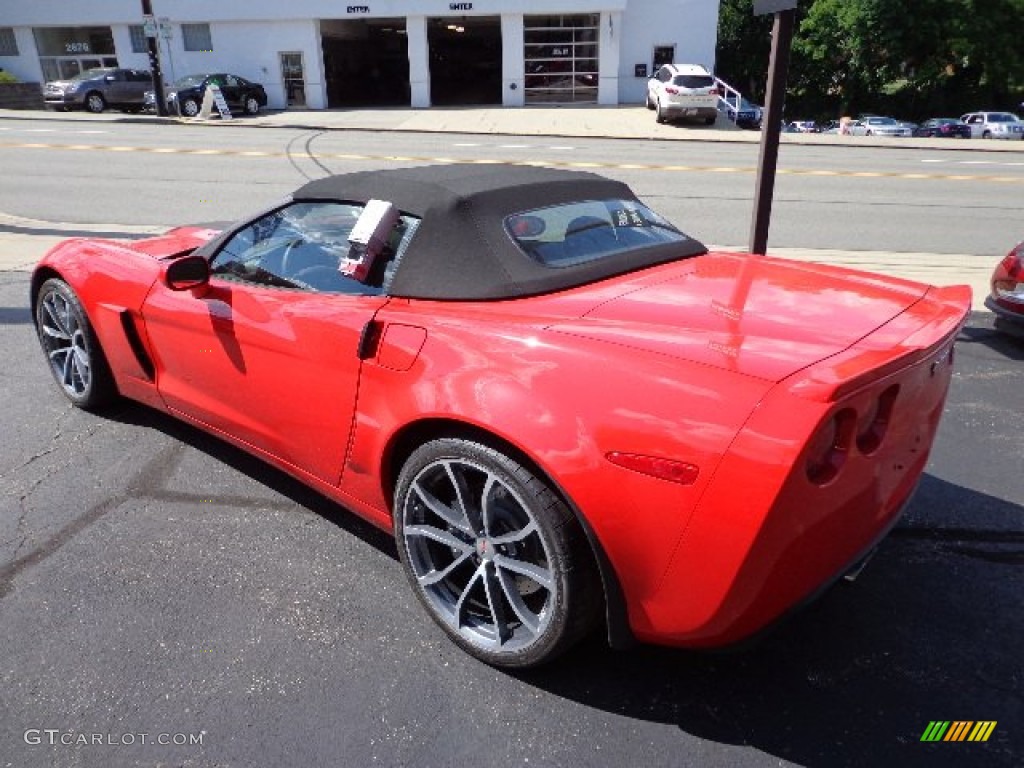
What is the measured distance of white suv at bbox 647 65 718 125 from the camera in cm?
2602

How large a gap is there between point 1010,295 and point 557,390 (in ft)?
14.3

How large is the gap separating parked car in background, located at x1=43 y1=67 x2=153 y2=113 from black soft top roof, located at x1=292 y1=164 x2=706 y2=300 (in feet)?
97.7

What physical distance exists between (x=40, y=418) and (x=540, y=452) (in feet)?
11.0

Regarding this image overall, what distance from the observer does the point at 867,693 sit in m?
2.24

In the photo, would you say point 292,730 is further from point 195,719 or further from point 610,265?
point 610,265

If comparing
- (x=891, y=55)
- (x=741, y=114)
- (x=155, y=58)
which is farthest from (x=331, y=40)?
(x=891, y=55)

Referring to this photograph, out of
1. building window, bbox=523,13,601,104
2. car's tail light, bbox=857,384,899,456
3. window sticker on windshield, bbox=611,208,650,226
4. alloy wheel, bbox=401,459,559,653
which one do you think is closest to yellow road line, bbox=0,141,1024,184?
window sticker on windshield, bbox=611,208,650,226

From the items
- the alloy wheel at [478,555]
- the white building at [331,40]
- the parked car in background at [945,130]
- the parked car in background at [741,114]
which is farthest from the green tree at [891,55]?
the alloy wheel at [478,555]

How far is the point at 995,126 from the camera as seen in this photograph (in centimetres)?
3312

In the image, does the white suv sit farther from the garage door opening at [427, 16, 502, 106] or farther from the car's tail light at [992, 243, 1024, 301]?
the car's tail light at [992, 243, 1024, 301]

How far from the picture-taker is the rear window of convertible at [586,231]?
2.72 metres

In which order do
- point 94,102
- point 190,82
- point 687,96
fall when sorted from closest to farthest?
point 687,96, point 190,82, point 94,102

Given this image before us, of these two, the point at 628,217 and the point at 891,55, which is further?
the point at 891,55

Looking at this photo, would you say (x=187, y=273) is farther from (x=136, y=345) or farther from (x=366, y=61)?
(x=366, y=61)
